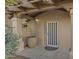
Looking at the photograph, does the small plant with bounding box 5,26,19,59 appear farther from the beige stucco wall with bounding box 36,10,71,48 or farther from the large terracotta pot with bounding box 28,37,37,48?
the beige stucco wall with bounding box 36,10,71,48

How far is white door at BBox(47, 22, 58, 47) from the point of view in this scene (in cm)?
1391

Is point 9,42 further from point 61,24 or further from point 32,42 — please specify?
point 61,24

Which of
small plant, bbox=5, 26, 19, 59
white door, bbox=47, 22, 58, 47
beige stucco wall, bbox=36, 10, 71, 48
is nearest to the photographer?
small plant, bbox=5, 26, 19, 59

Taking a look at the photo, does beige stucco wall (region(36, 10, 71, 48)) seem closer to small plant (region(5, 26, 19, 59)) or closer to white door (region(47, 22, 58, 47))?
white door (region(47, 22, 58, 47))

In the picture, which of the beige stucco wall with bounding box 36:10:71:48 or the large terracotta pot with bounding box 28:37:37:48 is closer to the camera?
the beige stucco wall with bounding box 36:10:71:48

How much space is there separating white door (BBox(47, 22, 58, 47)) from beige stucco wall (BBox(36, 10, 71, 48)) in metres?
0.32

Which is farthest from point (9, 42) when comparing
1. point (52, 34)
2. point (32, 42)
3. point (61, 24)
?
point (52, 34)

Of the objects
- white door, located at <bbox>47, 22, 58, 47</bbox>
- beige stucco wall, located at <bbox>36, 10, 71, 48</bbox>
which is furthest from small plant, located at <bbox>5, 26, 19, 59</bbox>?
white door, located at <bbox>47, 22, 58, 47</bbox>

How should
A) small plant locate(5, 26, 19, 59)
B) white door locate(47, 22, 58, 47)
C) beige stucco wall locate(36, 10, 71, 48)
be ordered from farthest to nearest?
white door locate(47, 22, 58, 47) < beige stucco wall locate(36, 10, 71, 48) < small plant locate(5, 26, 19, 59)

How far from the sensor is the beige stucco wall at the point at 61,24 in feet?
44.0

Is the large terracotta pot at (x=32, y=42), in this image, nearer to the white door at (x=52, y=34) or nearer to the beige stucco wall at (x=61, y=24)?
the beige stucco wall at (x=61, y=24)

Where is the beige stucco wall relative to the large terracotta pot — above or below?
above
